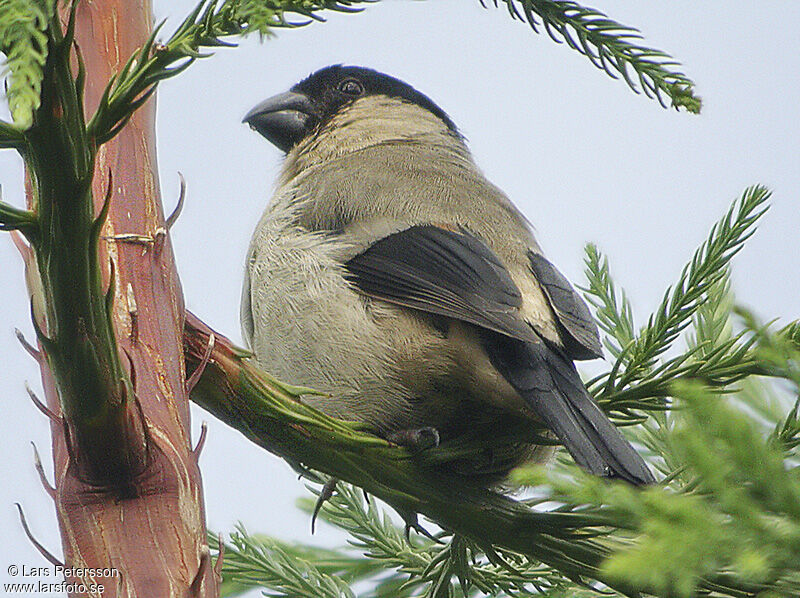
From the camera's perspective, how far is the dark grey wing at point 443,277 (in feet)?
8.35

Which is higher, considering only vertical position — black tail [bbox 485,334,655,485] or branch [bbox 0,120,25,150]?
branch [bbox 0,120,25,150]

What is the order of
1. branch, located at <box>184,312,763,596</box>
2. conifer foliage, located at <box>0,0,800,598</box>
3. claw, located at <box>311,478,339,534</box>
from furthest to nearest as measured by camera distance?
claw, located at <box>311,478,339,534</box> < branch, located at <box>184,312,763,596</box> < conifer foliage, located at <box>0,0,800,598</box>

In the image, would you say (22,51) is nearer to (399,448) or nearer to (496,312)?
(399,448)

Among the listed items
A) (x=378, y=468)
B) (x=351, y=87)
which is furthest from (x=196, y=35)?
(x=351, y=87)

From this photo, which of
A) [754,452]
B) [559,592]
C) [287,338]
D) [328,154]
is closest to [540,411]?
[559,592]

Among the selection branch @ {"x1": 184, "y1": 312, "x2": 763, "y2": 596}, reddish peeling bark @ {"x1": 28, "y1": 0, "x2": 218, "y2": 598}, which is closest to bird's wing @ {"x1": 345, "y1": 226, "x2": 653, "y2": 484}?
branch @ {"x1": 184, "y1": 312, "x2": 763, "y2": 596}

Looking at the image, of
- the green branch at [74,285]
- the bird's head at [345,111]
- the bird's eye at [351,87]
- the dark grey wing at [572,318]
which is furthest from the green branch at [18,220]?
the bird's eye at [351,87]

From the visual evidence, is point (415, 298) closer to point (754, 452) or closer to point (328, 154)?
point (328, 154)

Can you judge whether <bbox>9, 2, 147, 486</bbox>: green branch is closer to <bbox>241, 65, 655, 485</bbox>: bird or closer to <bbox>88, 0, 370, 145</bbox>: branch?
<bbox>88, 0, 370, 145</bbox>: branch

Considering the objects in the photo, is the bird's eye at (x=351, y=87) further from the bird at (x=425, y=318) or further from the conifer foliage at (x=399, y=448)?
the conifer foliage at (x=399, y=448)

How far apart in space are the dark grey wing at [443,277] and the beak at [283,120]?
54.1 inches

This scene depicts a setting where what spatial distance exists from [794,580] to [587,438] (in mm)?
665

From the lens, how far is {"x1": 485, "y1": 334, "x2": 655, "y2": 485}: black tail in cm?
204

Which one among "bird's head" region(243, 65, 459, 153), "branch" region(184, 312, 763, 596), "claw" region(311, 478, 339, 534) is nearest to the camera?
"branch" region(184, 312, 763, 596)
